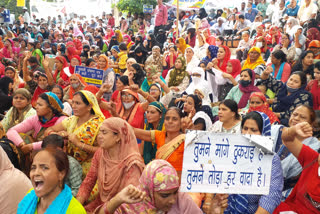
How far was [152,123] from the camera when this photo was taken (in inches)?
171

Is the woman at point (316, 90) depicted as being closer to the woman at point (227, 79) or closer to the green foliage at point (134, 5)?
the woman at point (227, 79)

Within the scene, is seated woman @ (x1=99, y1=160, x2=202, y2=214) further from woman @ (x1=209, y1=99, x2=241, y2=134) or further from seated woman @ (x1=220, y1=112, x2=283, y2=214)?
woman @ (x1=209, y1=99, x2=241, y2=134)

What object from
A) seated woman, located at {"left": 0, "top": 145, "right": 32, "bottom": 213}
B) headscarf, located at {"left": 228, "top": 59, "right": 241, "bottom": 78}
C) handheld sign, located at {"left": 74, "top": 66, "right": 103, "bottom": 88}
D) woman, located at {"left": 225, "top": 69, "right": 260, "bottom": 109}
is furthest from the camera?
headscarf, located at {"left": 228, "top": 59, "right": 241, "bottom": 78}

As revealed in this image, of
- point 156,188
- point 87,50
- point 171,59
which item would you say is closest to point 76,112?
point 156,188

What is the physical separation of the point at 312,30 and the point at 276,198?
244 inches

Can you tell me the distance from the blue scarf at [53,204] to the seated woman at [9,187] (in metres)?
0.49

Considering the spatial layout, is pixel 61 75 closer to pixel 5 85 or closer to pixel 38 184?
pixel 5 85

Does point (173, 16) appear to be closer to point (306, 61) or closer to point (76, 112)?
point (306, 61)

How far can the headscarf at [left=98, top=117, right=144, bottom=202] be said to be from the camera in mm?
2869

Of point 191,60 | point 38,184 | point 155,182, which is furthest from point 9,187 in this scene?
point 191,60

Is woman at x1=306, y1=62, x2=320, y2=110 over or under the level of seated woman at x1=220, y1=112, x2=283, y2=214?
over

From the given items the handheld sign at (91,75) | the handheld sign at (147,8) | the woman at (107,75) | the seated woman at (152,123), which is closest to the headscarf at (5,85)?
the handheld sign at (91,75)

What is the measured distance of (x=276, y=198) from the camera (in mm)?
2598

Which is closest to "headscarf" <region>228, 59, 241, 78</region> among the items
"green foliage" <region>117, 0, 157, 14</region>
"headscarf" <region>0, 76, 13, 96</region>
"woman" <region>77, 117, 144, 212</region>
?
"headscarf" <region>0, 76, 13, 96</region>
